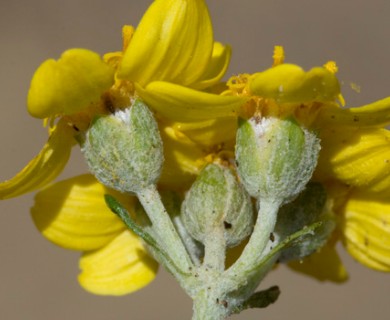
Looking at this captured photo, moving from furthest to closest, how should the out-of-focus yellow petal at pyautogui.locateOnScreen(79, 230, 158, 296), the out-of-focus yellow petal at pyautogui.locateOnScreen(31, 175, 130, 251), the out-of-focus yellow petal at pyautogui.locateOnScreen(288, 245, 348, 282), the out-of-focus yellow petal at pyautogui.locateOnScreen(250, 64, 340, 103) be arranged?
1. the out-of-focus yellow petal at pyautogui.locateOnScreen(288, 245, 348, 282)
2. the out-of-focus yellow petal at pyautogui.locateOnScreen(79, 230, 158, 296)
3. the out-of-focus yellow petal at pyautogui.locateOnScreen(31, 175, 130, 251)
4. the out-of-focus yellow petal at pyautogui.locateOnScreen(250, 64, 340, 103)

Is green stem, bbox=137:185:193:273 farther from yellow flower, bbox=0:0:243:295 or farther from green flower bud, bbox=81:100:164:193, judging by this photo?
yellow flower, bbox=0:0:243:295

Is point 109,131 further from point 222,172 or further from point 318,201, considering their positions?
point 318,201

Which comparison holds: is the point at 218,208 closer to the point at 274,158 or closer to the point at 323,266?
the point at 274,158

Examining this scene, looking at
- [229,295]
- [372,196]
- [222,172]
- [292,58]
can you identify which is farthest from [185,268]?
[292,58]

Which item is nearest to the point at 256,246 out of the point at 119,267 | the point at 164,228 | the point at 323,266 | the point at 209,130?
the point at 164,228

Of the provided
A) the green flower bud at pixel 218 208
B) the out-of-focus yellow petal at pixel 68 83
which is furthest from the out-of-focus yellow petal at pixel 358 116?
the out-of-focus yellow petal at pixel 68 83

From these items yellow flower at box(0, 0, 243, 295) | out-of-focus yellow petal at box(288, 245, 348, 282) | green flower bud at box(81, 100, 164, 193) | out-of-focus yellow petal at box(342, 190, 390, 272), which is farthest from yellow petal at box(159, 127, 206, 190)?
out-of-focus yellow petal at box(288, 245, 348, 282)
